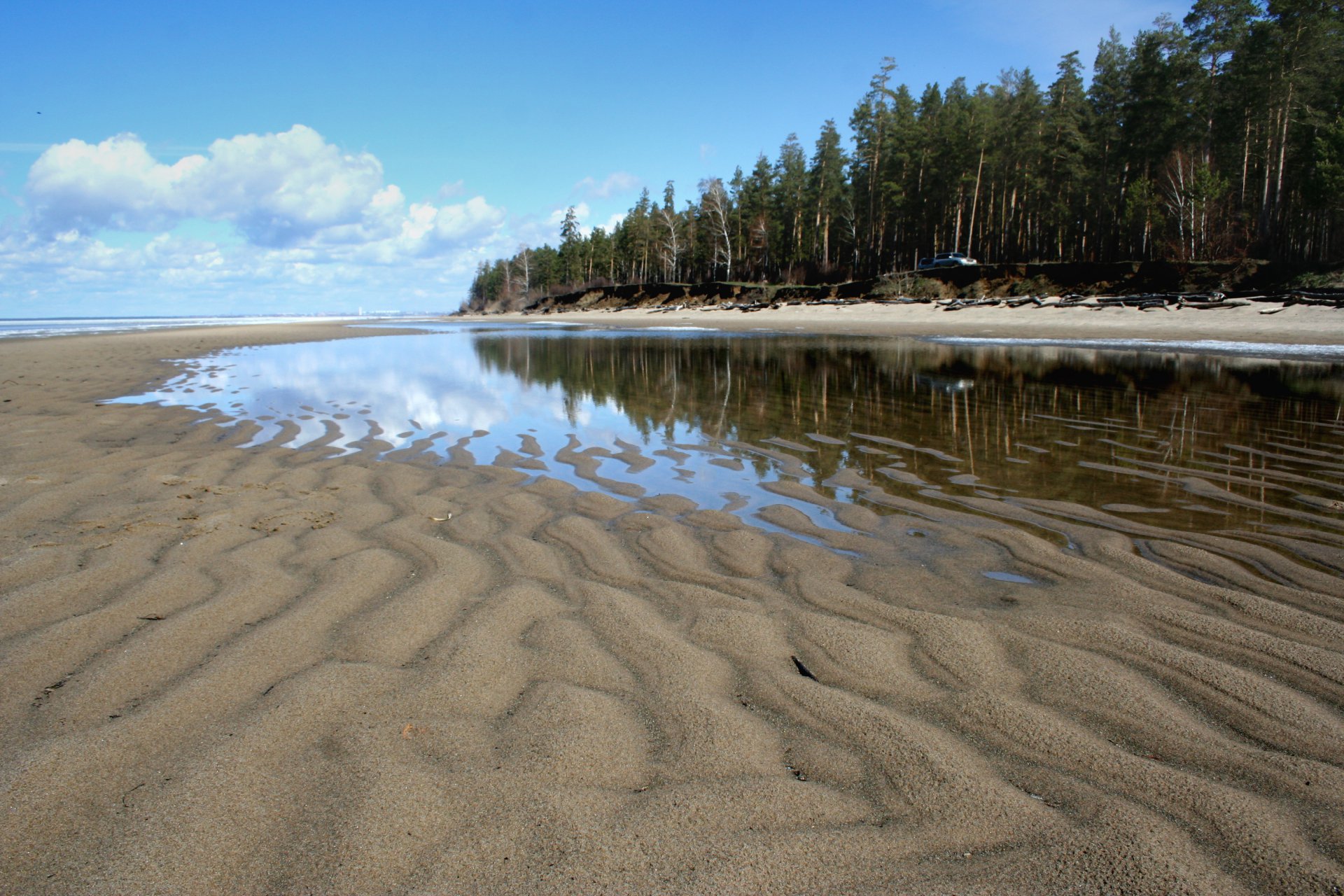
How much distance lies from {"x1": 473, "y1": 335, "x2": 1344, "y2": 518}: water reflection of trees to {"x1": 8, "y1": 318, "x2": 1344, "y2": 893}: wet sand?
93.0 inches

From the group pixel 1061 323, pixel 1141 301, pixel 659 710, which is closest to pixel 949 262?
pixel 1141 301

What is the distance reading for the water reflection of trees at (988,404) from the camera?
666cm

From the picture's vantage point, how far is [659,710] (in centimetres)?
244

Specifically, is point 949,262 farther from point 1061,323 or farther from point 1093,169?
point 1061,323

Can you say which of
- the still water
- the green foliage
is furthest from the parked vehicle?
the still water

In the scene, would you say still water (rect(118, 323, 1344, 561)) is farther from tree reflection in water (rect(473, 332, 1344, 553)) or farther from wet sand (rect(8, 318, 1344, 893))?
wet sand (rect(8, 318, 1344, 893))

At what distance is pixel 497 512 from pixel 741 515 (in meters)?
1.75

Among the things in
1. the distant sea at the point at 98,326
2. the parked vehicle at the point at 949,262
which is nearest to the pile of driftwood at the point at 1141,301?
the parked vehicle at the point at 949,262

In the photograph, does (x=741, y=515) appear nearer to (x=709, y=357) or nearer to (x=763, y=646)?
(x=763, y=646)

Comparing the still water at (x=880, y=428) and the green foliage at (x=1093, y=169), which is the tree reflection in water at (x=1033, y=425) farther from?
the green foliage at (x=1093, y=169)

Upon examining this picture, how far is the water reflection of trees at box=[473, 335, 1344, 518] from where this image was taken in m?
6.66

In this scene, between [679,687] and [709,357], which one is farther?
[709,357]

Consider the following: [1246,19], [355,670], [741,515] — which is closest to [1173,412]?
[741,515]

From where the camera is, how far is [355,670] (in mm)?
2666
